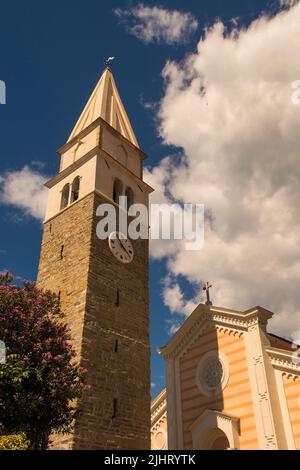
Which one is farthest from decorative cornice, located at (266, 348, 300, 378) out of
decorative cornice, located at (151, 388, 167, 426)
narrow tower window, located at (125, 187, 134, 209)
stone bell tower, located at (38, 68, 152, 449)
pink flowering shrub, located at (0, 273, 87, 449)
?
narrow tower window, located at (125, 187, 134, 209)

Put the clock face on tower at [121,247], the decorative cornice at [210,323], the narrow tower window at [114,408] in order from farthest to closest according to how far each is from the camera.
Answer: the clock face on tower at [121,247] → the decorative cornice at [210,323] → the narrow tower window at [114,408]

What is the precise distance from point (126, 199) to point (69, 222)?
13.4ft

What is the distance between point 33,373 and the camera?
1458 cm

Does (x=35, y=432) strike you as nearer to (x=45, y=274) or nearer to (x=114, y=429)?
(x=114, y=429)

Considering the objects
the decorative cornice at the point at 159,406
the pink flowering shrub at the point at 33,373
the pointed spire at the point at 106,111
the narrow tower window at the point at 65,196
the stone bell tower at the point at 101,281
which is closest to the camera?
the pink flowering shrub at the point at 33,373

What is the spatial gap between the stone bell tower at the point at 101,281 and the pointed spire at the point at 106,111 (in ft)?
0.40

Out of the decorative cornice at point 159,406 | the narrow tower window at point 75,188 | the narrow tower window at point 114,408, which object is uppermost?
the narrow tower window at point 75,188

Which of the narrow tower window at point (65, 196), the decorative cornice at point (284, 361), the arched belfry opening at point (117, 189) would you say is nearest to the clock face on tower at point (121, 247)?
the arched belfry opening at point (117, 189)

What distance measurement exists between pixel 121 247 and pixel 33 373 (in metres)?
9.47

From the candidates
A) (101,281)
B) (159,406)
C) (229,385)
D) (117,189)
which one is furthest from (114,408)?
(117,189)

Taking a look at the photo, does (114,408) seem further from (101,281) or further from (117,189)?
(117,189)

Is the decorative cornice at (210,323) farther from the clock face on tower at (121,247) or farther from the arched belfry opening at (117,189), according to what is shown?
the arched belfry opening at (117,189)

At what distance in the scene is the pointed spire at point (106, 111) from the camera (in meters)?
28.3
